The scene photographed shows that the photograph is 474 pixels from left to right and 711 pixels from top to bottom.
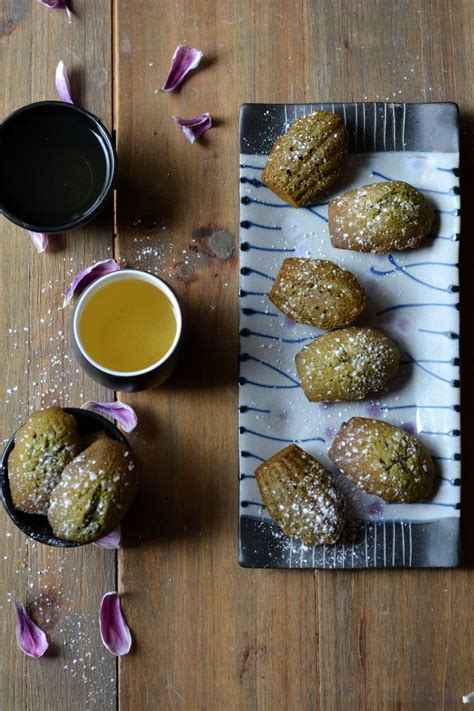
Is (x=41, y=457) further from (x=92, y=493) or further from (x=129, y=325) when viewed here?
(x=129, y=325)

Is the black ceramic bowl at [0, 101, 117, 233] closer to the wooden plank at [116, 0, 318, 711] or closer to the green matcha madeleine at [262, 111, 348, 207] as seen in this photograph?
the wooden plank at [116, 0, 318, 711]

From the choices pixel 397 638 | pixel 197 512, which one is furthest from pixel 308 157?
pixel 397 638

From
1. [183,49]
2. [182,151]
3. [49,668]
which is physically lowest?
[49,668]

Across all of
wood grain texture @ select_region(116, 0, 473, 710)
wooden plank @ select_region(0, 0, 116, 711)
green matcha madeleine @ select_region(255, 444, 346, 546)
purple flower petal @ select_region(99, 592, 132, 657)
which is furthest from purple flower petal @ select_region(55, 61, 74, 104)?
purple flower petal @ select_region(99, 592, 132, 657)

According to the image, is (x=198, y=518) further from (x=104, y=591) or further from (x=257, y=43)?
(x=257, y=43)

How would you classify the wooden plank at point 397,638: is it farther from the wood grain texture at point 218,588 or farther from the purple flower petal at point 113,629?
the purple flower petal at point 113,629

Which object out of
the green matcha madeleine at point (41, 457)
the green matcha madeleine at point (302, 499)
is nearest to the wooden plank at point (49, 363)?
the green matcha madeleine at point (41, 457)

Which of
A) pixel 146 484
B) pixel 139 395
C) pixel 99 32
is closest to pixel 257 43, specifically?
pixel 99 32
